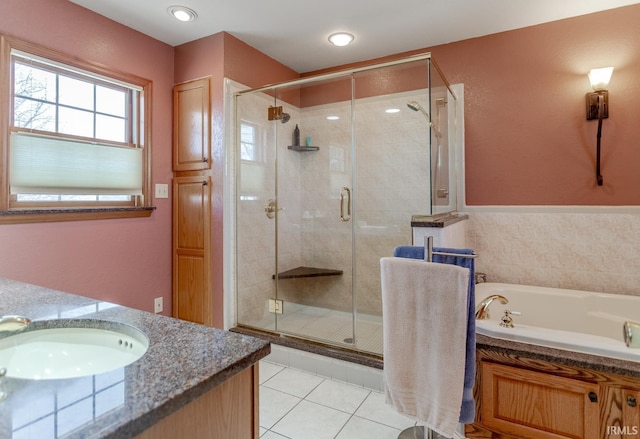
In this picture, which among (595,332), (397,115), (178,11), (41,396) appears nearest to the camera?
(41,396)

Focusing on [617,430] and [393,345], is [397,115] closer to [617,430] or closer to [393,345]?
[393,345]

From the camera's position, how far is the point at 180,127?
2848 mm

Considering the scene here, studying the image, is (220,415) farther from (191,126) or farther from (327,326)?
(191,126)

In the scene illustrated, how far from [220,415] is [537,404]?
1.48 metres

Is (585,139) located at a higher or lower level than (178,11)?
lower

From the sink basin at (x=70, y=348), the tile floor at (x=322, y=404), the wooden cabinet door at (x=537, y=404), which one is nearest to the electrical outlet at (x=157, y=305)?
the tile floor at (x=322, y=404)

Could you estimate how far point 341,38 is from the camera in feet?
8.93

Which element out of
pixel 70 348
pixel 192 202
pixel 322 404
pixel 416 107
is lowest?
pixel 322 404

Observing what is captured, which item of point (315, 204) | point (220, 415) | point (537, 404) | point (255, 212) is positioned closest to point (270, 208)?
point (255, 212)

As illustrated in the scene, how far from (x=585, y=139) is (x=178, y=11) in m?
2.88

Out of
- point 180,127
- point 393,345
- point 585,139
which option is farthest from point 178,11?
point 585,139

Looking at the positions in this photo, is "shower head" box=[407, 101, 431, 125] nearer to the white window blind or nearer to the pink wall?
the pink wall

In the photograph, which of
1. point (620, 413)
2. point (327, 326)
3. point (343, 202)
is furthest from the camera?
point (343, 202)

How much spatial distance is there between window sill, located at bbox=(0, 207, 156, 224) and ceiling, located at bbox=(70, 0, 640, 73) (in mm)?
1348
